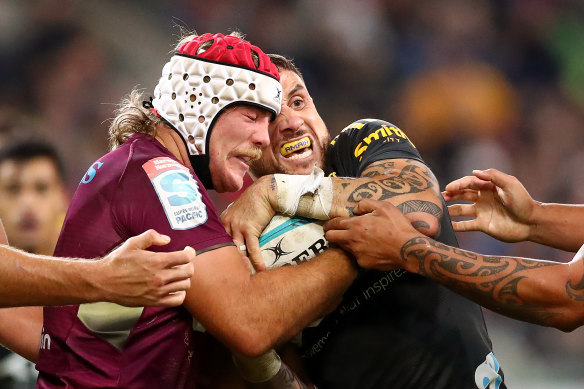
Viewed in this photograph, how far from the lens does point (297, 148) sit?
4160mm

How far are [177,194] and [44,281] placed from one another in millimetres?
629

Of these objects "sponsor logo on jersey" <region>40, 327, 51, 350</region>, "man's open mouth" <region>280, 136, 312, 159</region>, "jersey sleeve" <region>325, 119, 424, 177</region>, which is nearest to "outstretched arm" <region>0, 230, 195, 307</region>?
"sponsor logo on jersey" <region>40, 327, 51, 350</region>

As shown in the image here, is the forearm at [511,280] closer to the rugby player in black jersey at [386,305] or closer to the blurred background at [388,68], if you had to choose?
the rugby player in black jersey at [386,305]

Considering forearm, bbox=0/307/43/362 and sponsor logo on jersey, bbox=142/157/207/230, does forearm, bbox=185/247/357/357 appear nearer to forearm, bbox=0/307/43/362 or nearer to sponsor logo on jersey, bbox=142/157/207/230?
sponsor logo on jersey, bbox=142/157/207/230

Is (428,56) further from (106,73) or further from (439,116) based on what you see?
(106,73)

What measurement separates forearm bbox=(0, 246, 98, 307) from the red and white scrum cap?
1.06 metres

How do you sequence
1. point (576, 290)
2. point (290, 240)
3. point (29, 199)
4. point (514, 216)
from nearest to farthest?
point (576, 290), point (290, 240), point (514, 216), point (29, 199)

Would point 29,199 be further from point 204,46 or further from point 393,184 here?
point 393,184

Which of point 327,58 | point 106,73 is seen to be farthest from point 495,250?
point 106,73

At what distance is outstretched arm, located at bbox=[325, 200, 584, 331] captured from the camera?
2.97 m

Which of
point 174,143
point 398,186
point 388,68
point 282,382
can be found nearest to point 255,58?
point 174,143

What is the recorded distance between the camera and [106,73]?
24.7 feet

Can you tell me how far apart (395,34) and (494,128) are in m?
1.65

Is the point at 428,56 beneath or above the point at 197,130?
beneath
